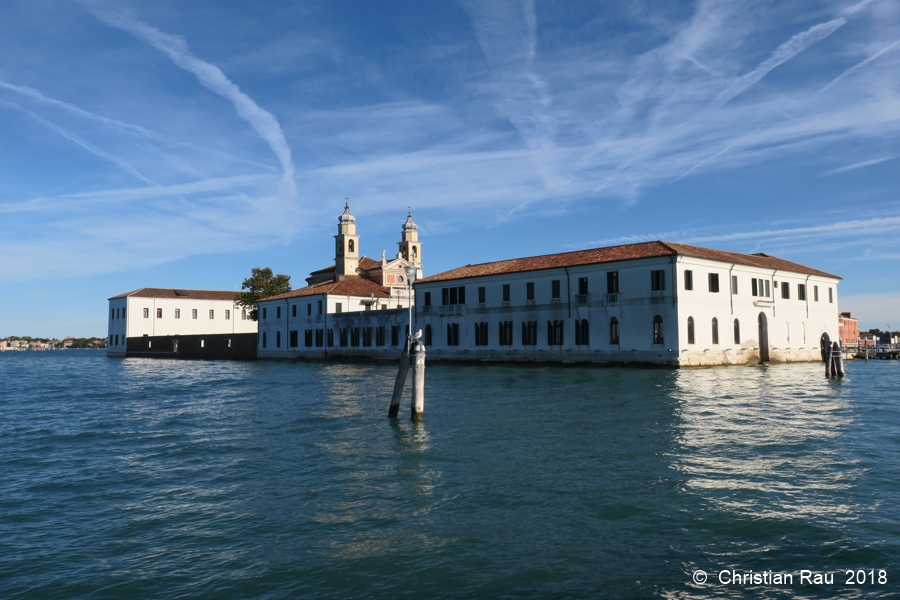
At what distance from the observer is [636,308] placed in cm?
3403

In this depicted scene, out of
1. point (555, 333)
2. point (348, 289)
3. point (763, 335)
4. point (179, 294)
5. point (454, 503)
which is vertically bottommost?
point (454, 503)

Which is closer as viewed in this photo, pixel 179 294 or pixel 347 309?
pixel 347 309

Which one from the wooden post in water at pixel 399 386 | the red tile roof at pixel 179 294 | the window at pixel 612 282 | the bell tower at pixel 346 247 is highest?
the bell tower at pixel 346 247

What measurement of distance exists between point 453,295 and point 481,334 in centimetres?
393

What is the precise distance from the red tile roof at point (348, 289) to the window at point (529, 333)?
68.8 feet

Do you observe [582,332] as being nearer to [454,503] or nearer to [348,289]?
[348,289]

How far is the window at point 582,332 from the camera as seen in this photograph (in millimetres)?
36344

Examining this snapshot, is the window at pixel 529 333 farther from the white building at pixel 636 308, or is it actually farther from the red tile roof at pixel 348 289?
the red tile roof at pixel 348 289

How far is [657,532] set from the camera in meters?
6.96

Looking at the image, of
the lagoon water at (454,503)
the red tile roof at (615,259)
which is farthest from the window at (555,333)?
the lagoon water at (454,503)

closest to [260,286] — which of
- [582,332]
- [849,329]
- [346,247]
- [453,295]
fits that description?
[346,247]

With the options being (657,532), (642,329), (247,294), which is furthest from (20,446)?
(247,294)

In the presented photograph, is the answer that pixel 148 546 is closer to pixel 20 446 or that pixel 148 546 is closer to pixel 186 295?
pixel 20 446

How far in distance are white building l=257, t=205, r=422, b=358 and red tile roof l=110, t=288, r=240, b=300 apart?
1987cm
